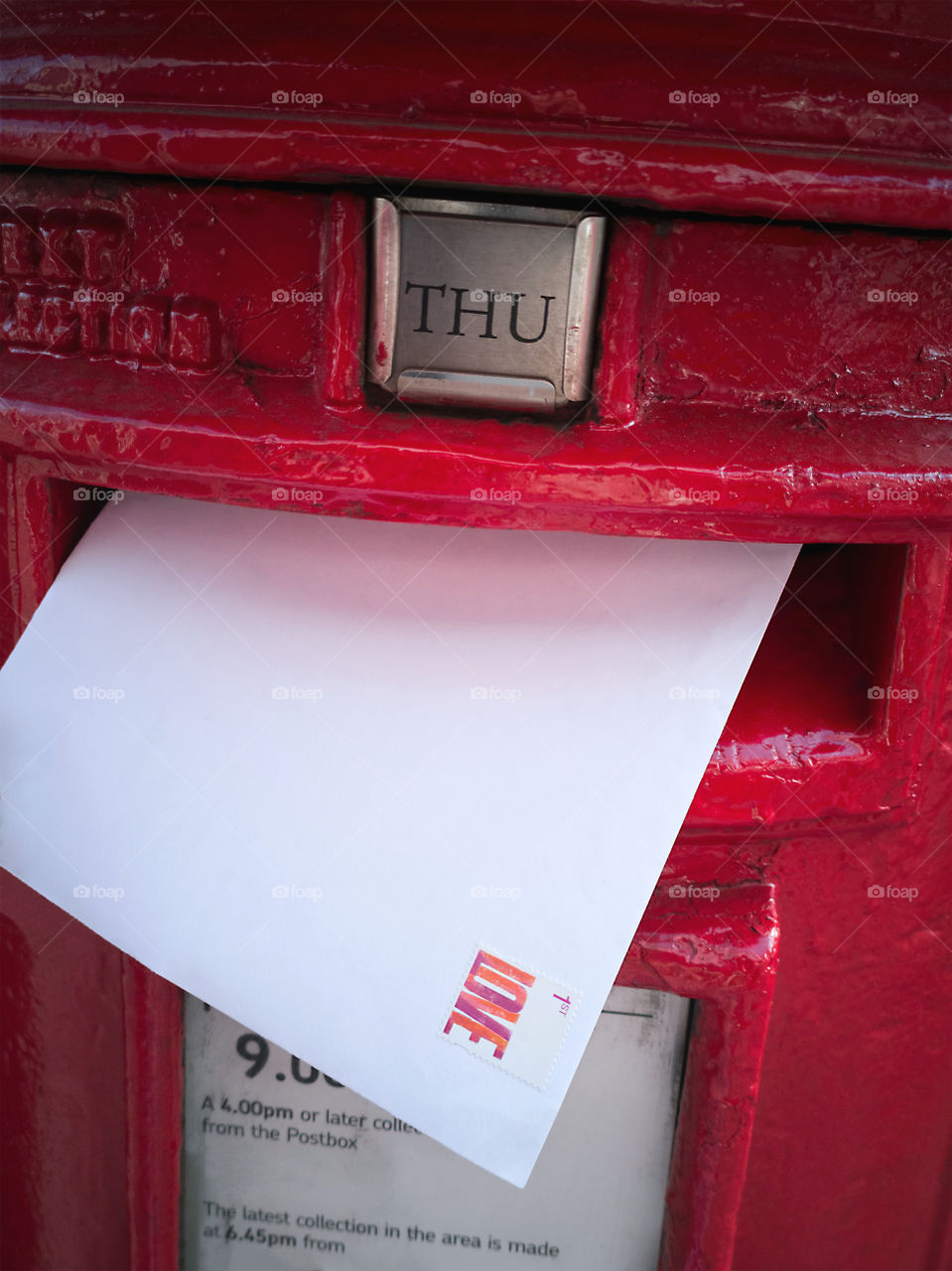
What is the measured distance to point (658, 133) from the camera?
0.86 m

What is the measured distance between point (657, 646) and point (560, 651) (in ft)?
0.32

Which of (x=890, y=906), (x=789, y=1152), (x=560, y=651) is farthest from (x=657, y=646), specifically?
(x=789, y=1152)

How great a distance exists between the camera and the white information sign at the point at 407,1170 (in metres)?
1.21

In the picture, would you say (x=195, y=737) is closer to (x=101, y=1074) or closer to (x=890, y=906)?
(x=101, y=1074)
